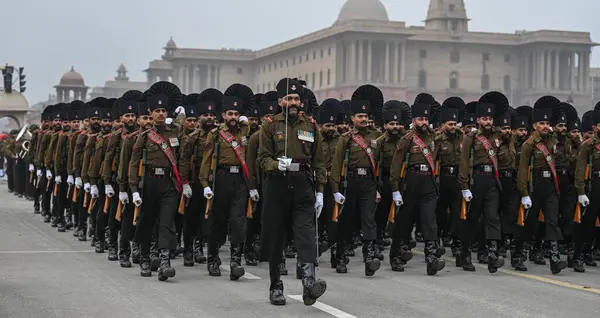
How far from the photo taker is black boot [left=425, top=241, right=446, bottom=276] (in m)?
13.6

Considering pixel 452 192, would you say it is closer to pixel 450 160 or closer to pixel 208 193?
pixel 450 160

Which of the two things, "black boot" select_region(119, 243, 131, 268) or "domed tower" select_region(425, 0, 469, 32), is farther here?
"domed tower" select_region(425, 0, 469, 32)

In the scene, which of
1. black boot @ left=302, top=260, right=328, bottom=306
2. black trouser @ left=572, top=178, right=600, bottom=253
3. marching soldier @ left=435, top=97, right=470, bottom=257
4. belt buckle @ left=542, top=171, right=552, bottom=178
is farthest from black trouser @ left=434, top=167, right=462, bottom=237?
black boot @ left=302, top=260, right=328, bottom=306

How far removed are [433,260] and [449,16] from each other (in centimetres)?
13098

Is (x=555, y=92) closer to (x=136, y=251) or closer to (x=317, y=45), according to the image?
(x=317, y=45)

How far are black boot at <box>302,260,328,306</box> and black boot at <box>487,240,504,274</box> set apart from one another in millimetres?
3681

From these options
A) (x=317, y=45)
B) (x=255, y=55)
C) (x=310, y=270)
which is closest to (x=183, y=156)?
(x=310, y=270)

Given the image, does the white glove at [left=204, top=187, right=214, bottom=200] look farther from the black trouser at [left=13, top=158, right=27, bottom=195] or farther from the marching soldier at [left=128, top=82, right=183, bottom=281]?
the black trouser at [left=13, top=158, right=27, bottom=195]

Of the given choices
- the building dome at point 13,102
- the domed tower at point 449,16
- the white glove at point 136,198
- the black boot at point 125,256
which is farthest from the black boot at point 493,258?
the domed tower at point 449,16

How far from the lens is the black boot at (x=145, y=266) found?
13.3m

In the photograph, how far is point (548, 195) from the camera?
14.5 metres

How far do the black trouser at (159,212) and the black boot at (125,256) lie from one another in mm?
837

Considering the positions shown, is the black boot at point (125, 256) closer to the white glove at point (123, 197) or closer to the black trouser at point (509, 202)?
the white glove at point (123, 197)

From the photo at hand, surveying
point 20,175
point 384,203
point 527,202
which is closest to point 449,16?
point 20,175
